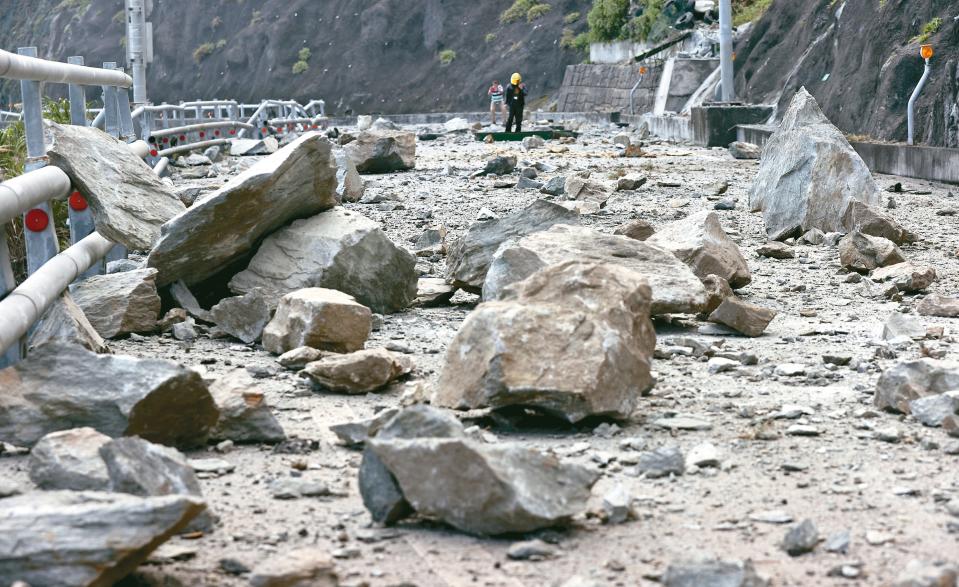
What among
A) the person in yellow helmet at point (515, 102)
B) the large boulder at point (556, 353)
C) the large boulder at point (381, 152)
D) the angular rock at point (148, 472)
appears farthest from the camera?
the person in yellow helmet at point (515, 102)

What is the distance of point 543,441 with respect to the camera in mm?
3932

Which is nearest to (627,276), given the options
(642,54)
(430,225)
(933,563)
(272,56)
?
(933,563)

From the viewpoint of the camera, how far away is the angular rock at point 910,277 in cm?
687

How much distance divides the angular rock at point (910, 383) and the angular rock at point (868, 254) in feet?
10.9

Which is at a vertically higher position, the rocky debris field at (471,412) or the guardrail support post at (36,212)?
the guardrail support post at (36,212)

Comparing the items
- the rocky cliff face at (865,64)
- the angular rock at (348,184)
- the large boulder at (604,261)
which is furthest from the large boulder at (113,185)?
the rocky cliff face at (865,64)

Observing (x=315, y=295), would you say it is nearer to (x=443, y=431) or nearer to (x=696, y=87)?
(x=443, y=431)

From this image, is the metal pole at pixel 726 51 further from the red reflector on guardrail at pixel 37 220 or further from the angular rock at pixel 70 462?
the angular rock at pixel 70 462

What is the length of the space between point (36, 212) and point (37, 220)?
4 cm

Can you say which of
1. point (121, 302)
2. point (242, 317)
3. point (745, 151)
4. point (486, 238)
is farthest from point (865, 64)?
point (121, 302)

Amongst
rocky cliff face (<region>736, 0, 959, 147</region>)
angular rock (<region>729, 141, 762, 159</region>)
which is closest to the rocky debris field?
rocky cliff face (<region>736, 0, 959, 147</region>)

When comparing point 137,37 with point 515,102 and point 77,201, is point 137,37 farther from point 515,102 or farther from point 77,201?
point 77,201

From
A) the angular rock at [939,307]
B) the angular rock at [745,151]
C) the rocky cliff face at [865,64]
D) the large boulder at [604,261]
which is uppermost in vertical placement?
the rocky cliff face at [865,64]

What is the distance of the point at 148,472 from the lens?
312cm
